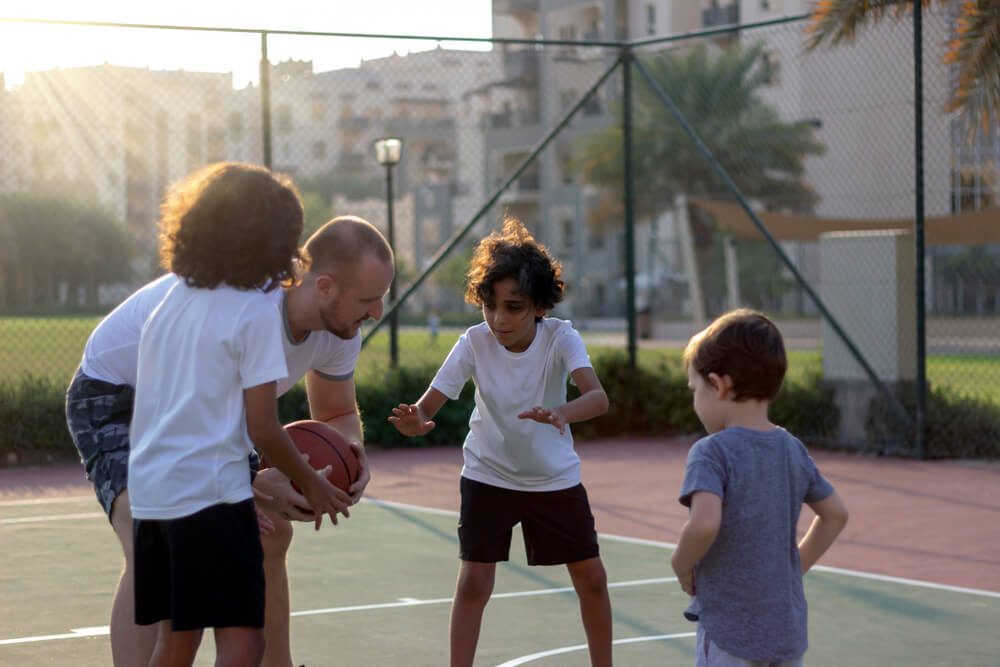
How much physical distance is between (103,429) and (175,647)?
0.78 m

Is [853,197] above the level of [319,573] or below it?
above

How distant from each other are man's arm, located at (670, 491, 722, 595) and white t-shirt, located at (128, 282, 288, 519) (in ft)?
3.16

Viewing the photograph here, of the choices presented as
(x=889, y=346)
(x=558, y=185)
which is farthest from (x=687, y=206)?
(x=889, y=346)

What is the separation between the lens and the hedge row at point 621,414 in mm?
10859

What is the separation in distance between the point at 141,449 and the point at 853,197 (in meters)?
27.2

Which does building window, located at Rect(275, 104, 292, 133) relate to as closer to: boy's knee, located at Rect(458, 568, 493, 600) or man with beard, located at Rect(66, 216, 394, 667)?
boy's knee, located at Rect(458, 568, 493, 600)

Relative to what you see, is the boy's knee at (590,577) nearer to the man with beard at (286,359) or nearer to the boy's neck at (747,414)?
the man with beard at (286,359)

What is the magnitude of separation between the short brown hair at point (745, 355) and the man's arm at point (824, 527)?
0.28 m

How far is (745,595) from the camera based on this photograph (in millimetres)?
3041

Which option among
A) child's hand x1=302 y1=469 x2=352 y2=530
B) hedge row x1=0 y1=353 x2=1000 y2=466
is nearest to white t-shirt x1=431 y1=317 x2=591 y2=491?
child's hand x1=302 y1=469 x2=352 y2=530

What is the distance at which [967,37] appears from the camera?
11.8m

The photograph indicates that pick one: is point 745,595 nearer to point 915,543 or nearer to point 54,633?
point 54,633

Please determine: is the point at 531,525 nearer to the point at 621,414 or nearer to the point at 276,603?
the point at 276,603

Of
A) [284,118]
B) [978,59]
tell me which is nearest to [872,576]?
[978,59]
